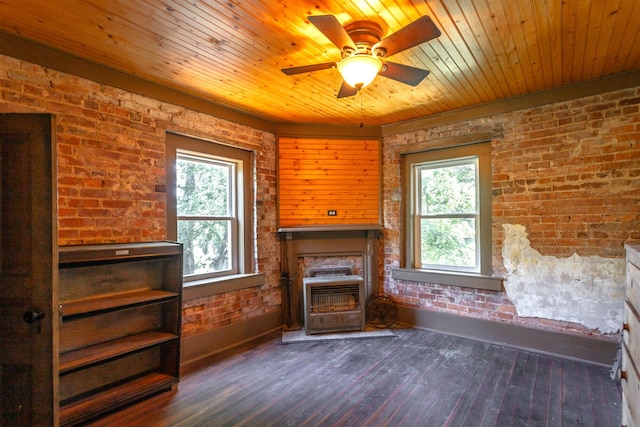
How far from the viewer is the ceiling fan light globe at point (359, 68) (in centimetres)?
206

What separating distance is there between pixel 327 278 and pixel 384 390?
1.68m

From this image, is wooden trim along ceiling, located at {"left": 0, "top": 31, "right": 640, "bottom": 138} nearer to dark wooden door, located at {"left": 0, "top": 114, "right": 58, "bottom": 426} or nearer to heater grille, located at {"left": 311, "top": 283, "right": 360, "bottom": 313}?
dark wooden door, located at {"left": 0, "top": 114, "right": 58, "bottom": 426}

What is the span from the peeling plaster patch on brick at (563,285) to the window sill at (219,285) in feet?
9.60

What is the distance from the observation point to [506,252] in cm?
358

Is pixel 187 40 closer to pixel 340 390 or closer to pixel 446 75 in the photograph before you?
pixel 446 75

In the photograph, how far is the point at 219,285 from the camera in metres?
3.54

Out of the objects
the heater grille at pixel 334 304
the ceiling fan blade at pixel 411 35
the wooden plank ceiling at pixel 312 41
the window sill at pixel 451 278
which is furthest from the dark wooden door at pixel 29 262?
the window sill at pixel 451 278

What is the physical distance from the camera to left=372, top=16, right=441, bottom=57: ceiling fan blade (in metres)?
1.72

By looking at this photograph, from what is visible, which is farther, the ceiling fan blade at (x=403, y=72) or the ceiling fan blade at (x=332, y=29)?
the ceiling fan blade at (x=403, y=72)

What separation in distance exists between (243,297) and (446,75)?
322cm

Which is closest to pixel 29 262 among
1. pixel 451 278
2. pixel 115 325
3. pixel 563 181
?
pixel 115 325

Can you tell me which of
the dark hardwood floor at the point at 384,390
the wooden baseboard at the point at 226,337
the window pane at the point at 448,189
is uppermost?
the window pane at the point at 448,189

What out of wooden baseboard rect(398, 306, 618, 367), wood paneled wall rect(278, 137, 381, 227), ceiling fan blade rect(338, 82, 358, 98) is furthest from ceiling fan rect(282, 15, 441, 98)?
wooden baseboard rect(398, 306, 618, 367)

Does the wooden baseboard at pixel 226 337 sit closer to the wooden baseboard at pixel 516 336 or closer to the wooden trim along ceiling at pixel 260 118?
the wooden baseboard at pixel 516 336
